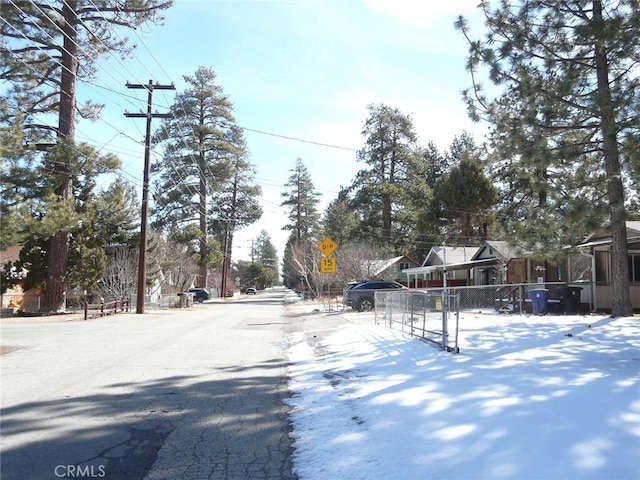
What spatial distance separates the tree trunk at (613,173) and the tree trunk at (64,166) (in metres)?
22.1

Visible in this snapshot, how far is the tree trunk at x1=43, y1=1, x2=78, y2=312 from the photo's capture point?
2498 cm

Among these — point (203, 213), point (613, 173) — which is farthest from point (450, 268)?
point (613, 173)

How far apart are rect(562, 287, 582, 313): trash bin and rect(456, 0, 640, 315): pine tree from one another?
19.4 feet

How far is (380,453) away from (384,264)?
43.7m

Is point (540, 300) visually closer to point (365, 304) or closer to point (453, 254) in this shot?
point (365, 304)

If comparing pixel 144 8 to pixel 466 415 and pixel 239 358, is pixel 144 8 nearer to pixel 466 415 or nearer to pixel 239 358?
pixel 239 358

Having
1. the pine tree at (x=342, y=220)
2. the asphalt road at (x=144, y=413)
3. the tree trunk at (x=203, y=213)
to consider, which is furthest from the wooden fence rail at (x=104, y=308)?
the pine tree at (x=342, y=220)

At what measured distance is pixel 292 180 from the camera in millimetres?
86125

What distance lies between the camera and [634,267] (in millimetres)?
21375

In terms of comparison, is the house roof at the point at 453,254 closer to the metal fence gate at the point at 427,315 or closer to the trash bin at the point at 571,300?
the trash bin at the point at 571,300

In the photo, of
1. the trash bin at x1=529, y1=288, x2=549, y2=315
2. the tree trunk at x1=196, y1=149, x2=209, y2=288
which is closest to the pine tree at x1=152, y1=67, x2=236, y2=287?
the tree trunk at x1=196, y1=149, x2=209, y2=288

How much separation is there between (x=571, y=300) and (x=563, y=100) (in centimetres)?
1025

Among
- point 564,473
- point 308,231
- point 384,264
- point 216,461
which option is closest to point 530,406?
point 564,473

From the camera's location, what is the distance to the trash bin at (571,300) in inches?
792
